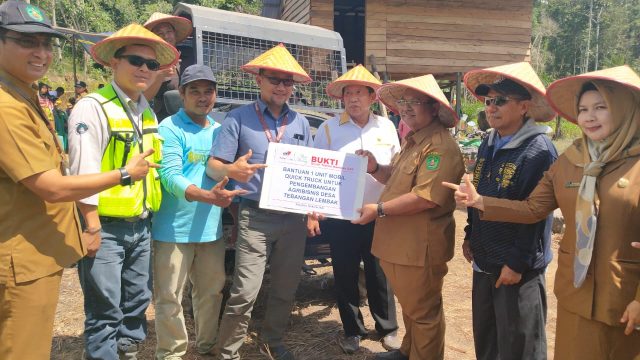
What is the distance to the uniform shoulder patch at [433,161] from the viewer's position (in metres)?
2.85

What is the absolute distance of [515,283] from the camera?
253 centimetres

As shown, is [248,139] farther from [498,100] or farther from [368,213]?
[498,100]

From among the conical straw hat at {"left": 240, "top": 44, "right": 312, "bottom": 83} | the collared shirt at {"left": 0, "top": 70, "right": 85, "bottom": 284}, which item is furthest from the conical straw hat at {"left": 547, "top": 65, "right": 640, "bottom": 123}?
the collared shirt at {"left": 0, "top": 70, "right": 85, "bottom": 284}

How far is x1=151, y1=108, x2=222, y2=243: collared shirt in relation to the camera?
302cm

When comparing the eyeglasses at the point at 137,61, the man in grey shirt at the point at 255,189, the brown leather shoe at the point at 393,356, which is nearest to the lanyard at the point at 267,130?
the man in grey shirt at the point at 255,189

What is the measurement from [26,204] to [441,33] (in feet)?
41.6

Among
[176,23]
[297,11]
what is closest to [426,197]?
[176,23]

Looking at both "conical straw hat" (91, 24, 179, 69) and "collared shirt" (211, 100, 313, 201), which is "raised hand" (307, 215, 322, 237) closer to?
"collared shirt" (211, 100, 313, 201)

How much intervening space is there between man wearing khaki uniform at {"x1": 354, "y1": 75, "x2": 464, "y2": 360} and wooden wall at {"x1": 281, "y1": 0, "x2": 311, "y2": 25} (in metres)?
9.65

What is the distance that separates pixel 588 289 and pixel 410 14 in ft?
38.7

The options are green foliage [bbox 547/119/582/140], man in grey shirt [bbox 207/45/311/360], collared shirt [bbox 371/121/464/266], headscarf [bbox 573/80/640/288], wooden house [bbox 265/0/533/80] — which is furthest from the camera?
green foliage [bbox 547/119/582/140]

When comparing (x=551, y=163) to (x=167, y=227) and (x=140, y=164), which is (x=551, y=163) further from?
(x=167, y=227)

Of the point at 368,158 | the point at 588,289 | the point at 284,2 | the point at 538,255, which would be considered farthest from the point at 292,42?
the point at 284,2

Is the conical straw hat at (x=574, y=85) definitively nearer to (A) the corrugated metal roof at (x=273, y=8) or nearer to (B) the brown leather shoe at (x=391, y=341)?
(B) the brown leather shoe at (x=391, y=341)
